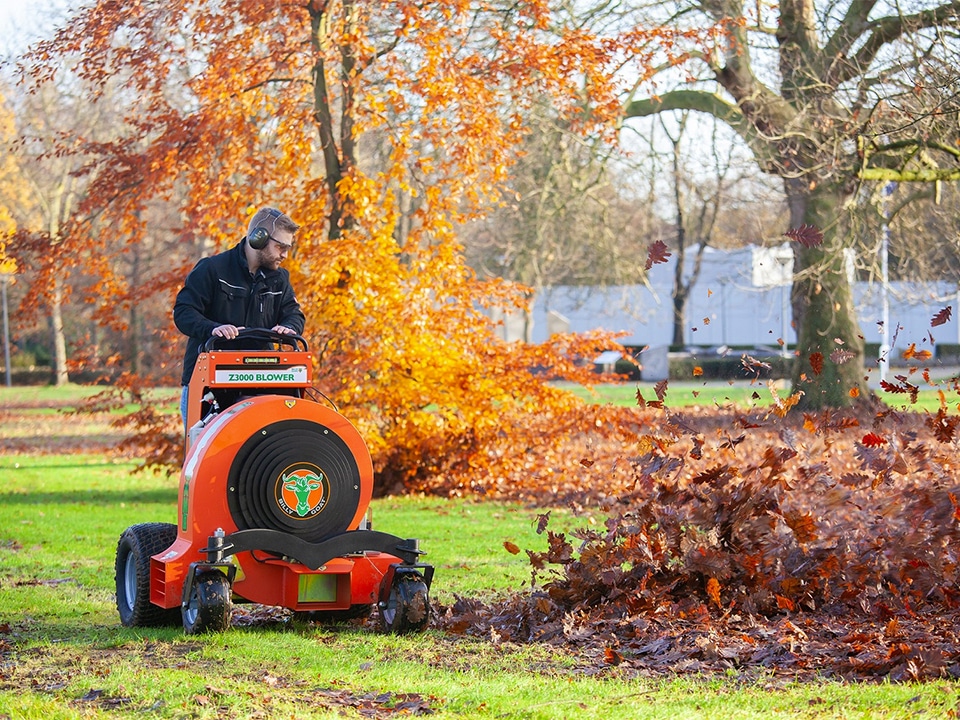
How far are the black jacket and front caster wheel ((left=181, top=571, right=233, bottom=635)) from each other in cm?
153

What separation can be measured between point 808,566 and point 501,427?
7923mm

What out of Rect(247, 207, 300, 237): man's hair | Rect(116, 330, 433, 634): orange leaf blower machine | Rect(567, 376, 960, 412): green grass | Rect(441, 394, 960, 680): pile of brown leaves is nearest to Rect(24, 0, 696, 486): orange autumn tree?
Rect(247, 207, 300, 237): man's hair

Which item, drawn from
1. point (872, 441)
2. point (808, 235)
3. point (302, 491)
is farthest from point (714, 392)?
point (302, 491)

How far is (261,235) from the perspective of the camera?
709cm

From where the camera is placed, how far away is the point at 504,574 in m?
8.79

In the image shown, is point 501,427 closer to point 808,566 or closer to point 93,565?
point 93,565

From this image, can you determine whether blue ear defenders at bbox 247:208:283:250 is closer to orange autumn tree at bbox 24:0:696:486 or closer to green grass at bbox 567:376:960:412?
orange autumn tree at bbox 24:0:696:486

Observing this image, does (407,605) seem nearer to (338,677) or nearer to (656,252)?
(338,677)

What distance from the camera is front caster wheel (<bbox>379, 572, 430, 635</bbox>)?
637cm

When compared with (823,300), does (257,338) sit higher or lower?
lower

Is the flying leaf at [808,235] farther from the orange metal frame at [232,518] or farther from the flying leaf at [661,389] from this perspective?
the orange metal frame at [232,518]

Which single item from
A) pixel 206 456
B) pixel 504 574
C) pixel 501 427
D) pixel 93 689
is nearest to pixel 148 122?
pixel 501 427

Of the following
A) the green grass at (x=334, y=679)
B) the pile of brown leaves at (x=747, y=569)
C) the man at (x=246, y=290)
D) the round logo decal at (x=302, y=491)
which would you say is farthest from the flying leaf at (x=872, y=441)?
the man at (x=246, y=290)

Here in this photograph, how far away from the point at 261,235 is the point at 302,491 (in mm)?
1509
